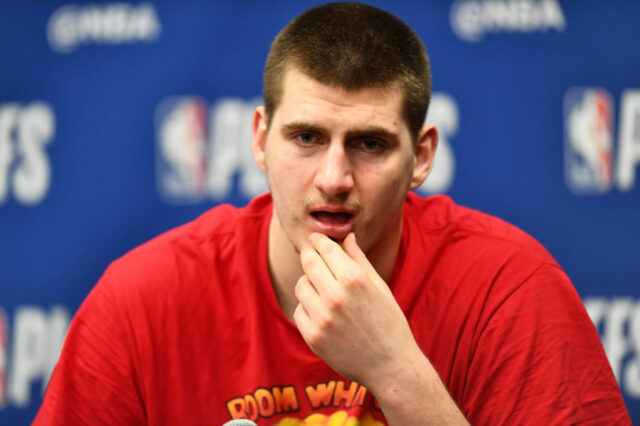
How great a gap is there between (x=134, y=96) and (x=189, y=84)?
0.56 ft

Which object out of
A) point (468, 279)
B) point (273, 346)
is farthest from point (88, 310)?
point (468, 279)

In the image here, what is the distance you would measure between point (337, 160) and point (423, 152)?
1.00 feet

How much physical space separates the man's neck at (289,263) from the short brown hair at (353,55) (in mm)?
236

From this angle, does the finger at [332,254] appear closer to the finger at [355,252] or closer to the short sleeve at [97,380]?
the finger at [355,252]

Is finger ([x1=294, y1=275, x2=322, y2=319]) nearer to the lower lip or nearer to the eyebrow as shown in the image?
the lower lip

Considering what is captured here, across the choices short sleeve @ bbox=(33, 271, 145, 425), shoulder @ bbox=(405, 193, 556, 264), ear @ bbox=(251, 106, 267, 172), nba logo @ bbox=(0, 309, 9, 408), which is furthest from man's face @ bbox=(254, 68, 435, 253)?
nba logo @ bbox=(0, 309, 9, 408)

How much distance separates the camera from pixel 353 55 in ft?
4.41

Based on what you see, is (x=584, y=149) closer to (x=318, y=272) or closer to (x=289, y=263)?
(x=289, y=263)

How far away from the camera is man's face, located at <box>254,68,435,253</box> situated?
1309 millimetres

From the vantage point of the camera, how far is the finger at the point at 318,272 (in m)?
1.20

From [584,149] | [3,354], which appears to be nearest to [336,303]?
[584,149]

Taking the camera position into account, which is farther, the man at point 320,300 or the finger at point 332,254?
the man at point 320,300

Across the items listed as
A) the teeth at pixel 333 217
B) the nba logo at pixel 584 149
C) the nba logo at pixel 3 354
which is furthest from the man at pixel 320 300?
the nba logo at pixel 3 354

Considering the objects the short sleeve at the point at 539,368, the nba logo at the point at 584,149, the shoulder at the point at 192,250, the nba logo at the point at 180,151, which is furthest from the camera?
the nba logo at the point at 180,151
